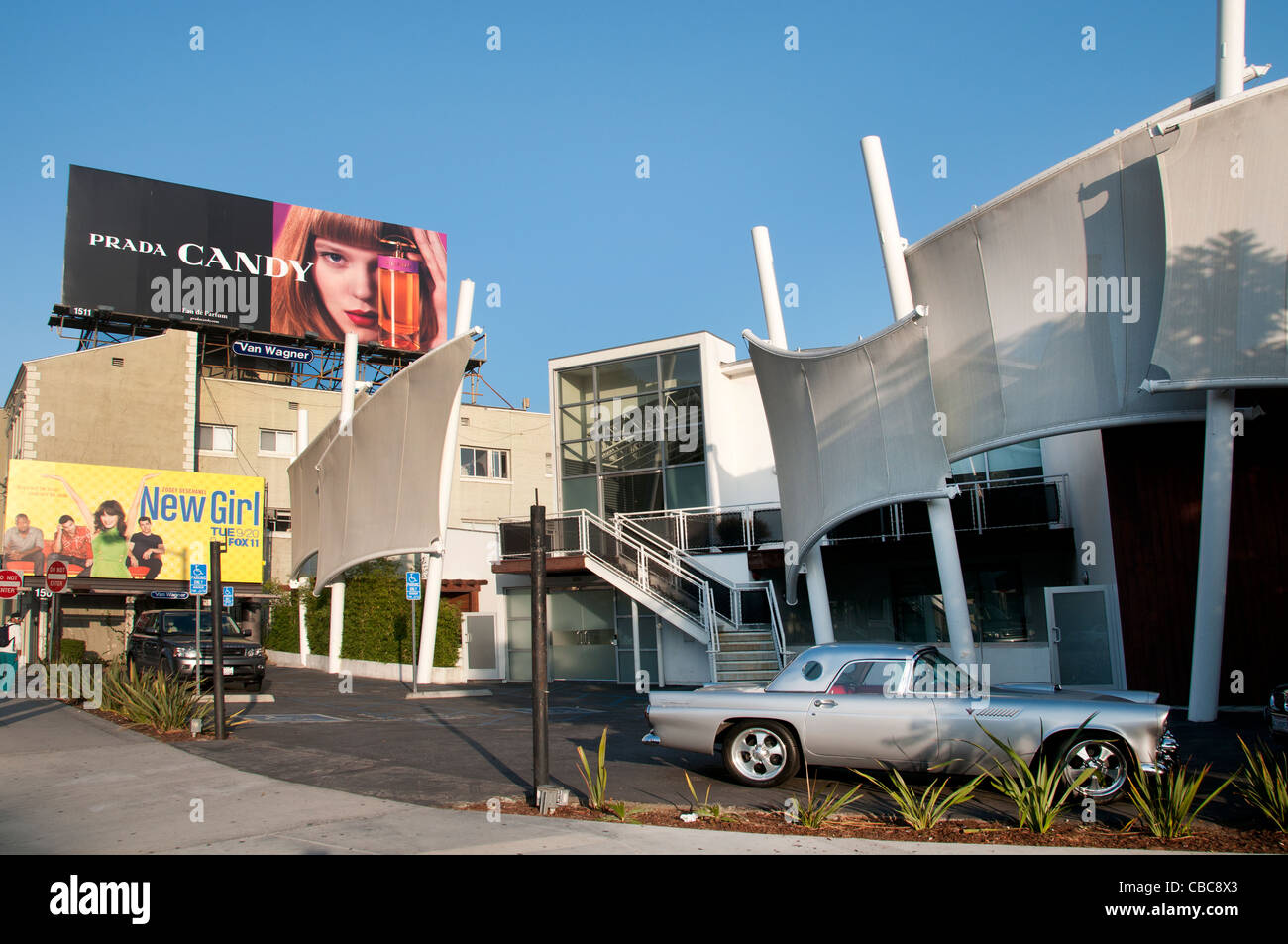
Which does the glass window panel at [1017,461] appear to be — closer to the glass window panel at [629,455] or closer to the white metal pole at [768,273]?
the white metal pole at [768,273]

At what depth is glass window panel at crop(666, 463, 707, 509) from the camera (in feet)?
85.4

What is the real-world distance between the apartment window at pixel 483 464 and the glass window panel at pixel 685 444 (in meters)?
18.9

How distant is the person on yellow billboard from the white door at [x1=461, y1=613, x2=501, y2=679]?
13.9 m

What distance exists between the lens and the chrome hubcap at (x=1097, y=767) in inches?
325

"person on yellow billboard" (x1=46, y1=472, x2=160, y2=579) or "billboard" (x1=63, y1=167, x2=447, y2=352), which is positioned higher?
"billboard" (x1=63, y1=167, x2=447, y2=352)

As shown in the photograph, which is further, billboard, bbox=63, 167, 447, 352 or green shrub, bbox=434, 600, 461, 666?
billboard, bbox=63, 167, 447, 352

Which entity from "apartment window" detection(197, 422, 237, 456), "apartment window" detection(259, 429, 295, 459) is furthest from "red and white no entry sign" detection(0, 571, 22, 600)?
"apartment window" detection(259, 429, 295, 459)

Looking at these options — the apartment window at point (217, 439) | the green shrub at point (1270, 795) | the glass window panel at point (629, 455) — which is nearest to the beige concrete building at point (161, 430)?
the apartment window at point (217, 439)

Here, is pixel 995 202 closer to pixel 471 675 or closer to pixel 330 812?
pixel 330 812

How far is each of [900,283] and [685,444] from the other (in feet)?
35.4

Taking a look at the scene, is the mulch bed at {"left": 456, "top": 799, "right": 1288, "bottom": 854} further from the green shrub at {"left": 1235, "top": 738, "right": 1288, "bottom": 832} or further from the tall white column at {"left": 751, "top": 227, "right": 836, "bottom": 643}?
the tall white column at {"left": 751, "top": 227, "right": 836, "bottom": 643}

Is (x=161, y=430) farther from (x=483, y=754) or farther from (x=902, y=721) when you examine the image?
(x=902, y=721)

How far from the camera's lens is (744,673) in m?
20.1

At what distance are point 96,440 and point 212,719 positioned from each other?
25.4m
